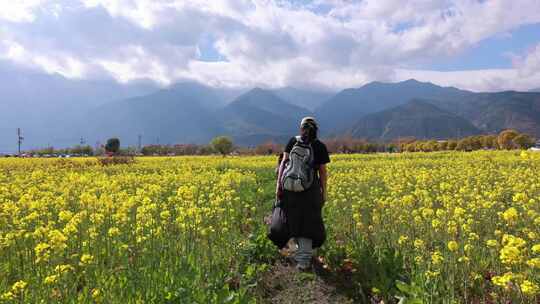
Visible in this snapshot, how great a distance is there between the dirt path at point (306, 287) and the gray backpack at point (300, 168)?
1348mm

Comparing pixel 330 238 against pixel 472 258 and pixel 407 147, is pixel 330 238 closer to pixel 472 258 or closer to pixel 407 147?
pixel 472 258

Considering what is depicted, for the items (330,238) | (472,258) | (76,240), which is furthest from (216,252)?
(472,258)

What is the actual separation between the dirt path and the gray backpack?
4.42 ft

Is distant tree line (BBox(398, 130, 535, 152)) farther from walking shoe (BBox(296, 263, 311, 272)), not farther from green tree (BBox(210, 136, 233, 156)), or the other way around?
walking shoe (BBox(296, 263, 311, 272))

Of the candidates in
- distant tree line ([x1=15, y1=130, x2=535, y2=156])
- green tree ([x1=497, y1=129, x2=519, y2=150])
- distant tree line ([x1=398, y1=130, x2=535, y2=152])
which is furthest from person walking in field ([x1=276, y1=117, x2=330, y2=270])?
green tree ([x1=497, y1=129, x2=519, y2=150])

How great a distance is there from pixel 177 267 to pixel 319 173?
9.08 feet

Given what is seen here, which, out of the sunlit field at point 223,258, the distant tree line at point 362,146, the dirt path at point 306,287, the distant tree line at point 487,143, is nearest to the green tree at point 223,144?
Answer: the distant tree line at point 362,146

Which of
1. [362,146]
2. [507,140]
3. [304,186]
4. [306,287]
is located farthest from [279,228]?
[362,146]

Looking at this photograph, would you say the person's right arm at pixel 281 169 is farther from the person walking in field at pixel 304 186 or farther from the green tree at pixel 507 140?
the green tree at pixel 507 140

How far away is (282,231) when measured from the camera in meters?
6.73

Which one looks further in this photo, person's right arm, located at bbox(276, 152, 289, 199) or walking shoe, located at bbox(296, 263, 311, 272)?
person's right arm, located at bbox(276, 152, 289, 199)

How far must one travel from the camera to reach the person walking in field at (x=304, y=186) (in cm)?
645

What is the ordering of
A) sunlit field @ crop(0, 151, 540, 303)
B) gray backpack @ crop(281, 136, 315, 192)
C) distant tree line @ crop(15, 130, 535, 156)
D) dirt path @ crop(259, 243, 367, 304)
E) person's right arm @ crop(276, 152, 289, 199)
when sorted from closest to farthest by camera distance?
sunlit field @ crop(0, 151, 540, 303) → dirt path @ crop(259, 243, 367, 304) → gray backpack @ crop(281, 136, 315, 192) → person's right arm @ crop(276, 152, 289, 199) → distant tree line @ crop(15, 130, 535, 156)

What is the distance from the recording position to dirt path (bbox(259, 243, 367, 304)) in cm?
550
